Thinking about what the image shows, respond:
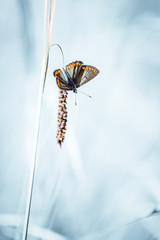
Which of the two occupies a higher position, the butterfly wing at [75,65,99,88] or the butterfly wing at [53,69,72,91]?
the butterfly wing at [75,65,99,88]

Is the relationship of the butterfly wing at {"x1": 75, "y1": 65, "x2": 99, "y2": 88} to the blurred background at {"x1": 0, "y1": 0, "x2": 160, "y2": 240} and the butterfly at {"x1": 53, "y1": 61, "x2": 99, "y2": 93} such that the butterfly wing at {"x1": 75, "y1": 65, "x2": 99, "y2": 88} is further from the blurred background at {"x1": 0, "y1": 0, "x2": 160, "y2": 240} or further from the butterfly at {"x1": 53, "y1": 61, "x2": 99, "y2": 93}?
the blurred background at {"x1": 0, "y1": 0, "x2": 160, "y2": 240}

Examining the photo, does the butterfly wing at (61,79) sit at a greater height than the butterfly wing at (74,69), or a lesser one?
lesser

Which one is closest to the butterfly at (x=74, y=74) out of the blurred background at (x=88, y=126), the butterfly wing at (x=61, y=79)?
the butterfly wing at (x=61, y=79)

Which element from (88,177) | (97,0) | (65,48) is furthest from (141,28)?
(88,177)

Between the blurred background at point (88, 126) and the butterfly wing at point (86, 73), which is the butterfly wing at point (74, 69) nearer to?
the butterfly wing at point (86, 73)

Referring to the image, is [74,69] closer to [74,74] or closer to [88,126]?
[74,74]

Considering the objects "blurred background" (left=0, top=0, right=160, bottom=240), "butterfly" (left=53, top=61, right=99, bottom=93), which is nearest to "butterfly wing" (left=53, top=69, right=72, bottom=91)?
"butterfly" (left=53, top=61, right=99, bottom=93)

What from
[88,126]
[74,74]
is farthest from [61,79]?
[88,126]
